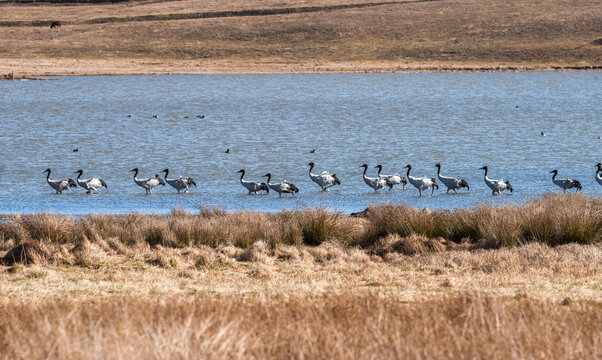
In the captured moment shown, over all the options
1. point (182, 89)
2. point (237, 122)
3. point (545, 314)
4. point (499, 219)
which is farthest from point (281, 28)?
point (545, 314)

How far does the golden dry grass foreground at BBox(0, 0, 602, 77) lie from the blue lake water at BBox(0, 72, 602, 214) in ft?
45.2

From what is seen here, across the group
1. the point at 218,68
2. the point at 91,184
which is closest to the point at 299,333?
the point at 91,184

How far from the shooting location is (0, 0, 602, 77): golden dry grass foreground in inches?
3548

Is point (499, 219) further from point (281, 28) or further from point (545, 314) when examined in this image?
point (281, 28)

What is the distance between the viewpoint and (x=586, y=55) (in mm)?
87625

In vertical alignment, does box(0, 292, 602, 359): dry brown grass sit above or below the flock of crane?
above

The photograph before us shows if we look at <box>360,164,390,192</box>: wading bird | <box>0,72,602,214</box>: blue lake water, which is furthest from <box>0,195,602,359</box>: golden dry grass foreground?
<box>360,164,390,192</box>: wading bird

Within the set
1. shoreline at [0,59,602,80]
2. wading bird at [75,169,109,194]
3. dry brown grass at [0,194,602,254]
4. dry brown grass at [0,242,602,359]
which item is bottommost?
shoreline at [0,59,602,80]

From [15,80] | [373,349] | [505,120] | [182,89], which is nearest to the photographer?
[373,349]

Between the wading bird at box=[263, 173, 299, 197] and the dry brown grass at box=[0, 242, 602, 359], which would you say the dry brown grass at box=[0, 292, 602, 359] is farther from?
the wading bird at box=[263, 173, 299, 197]

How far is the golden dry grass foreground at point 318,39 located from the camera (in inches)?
3548

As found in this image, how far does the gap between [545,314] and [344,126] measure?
3772cm

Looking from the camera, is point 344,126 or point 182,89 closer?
point 344,126

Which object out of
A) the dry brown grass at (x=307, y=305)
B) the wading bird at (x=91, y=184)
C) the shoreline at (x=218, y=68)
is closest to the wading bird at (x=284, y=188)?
the wading bird at (x=91, y=184)
